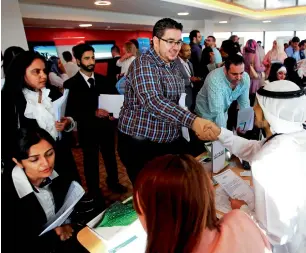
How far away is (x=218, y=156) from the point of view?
4.96 ft

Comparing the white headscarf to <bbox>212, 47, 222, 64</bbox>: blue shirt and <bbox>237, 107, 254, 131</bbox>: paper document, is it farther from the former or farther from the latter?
<bbox>212, 47, 222, 64</bbox>: blue shirt

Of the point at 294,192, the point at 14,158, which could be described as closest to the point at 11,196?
the point at 14,158

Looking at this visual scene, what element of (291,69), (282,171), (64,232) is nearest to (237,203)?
(282,171)

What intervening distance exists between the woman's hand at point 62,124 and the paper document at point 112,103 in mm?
316

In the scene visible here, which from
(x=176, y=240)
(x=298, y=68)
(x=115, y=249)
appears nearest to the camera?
(x=176, y=240)

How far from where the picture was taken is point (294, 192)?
1.00 metres

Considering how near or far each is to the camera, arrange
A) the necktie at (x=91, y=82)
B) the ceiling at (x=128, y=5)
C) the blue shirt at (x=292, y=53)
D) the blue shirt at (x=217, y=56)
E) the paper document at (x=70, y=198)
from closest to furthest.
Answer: the paper document at (x=70, y=198)
the necktie at (x=91, y=82)
the ceiling at (x=128, y=5)
the blue shirt at (x=217, y=56)
the blue shirt at (x=292, y=53)

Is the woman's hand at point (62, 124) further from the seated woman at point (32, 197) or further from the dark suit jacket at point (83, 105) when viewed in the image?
the seated woman at point (32, 197)

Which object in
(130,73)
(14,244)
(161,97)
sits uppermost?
(130,73)

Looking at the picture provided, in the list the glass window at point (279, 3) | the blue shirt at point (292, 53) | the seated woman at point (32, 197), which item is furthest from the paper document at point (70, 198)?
the glass window at point (279, 3)

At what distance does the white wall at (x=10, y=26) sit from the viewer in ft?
8.76

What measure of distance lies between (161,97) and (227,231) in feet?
2.31

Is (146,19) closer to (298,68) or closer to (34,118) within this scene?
(298,68)

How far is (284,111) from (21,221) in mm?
1227
